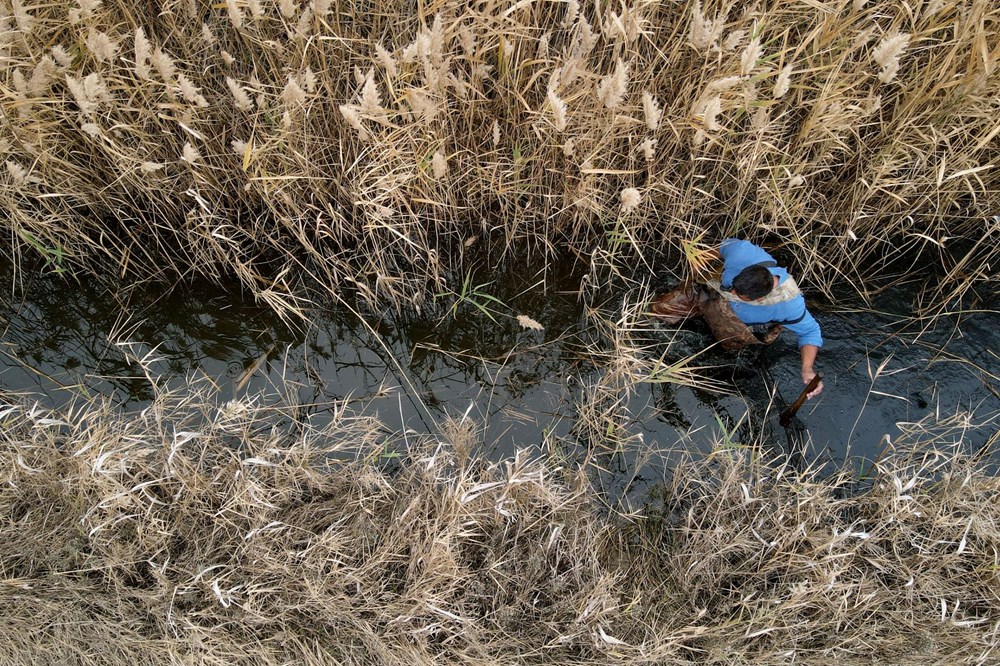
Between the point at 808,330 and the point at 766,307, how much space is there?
22 centimetres

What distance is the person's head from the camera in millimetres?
2375

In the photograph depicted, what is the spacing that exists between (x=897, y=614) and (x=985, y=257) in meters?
1.75

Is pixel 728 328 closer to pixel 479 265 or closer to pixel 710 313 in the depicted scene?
pixel 710 313

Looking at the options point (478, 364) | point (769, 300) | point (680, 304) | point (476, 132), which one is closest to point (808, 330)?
point (769, 300)

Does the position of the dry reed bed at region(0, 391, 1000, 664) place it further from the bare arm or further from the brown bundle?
the brown bundle

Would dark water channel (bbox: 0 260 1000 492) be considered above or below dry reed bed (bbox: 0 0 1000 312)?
below

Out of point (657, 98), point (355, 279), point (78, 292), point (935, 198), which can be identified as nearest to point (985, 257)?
point (935, 198)

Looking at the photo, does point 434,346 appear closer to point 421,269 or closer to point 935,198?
point 421,269

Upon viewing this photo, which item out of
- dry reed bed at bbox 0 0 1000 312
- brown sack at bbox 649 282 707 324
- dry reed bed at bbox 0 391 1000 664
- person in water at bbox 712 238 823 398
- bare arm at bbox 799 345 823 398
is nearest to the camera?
dry reed bed at bbox 0 391 1000 664

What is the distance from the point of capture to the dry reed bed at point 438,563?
2057 millimetres

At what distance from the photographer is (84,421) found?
2.44 metres

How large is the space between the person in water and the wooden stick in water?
0.04 meters

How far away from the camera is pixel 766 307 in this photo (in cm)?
256

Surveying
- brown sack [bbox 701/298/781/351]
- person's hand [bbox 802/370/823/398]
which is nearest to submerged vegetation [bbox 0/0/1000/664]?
brown sack [bbox 701/298/781/351]
